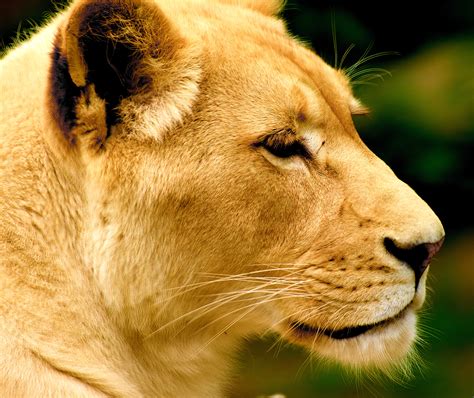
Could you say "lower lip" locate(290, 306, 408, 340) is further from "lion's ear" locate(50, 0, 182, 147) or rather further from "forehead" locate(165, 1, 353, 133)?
"lion's ear" locate(50, 0, 182, 147)

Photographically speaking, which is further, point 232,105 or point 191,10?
point 191,10

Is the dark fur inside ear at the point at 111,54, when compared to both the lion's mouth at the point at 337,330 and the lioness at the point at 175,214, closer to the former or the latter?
the lioness at the point at 175,214

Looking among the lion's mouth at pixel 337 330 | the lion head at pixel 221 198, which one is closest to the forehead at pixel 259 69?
the lion head at pixel 221 198

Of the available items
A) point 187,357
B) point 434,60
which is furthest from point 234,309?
point 434,60

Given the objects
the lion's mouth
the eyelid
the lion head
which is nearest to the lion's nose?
the lion head

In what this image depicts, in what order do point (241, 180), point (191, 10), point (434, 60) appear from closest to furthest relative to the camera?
point (241, 180) < point (191, 10) < point (434, 60)

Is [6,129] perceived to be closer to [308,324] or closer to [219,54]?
[219,54]

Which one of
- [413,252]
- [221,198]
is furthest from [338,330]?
A: [221,198]

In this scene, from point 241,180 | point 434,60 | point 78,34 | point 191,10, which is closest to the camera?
point 78,34

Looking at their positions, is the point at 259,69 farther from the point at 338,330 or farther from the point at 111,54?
the point at 338,330

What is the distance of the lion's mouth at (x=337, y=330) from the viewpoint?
9.45ft

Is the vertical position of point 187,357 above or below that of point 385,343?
below

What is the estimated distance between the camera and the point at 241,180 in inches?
111

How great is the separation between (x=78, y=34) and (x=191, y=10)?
63 centimetres
